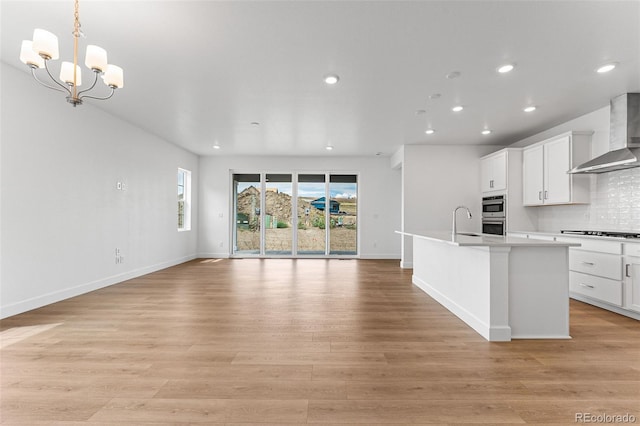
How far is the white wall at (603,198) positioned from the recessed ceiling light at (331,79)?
3.96 metres

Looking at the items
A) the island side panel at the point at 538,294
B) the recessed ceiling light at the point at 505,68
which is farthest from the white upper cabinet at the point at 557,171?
the island side panel at the point at 538,294

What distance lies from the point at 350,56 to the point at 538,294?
2831mm

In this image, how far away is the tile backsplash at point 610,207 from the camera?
3.90 metres

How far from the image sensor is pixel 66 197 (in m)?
3.93

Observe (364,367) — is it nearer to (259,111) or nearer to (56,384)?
(56,384)

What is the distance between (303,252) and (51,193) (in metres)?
5.49

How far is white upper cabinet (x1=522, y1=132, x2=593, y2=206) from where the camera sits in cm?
444

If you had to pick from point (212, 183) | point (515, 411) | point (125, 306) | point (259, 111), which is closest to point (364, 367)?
point (515, 411)

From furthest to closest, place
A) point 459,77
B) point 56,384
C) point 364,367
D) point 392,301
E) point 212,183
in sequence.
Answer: point 212,183 < point 392,301 < point 459,77 < point 364,367 < point 56,384

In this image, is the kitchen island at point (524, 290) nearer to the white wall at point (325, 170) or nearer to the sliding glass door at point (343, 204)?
the white wall at point (325, 170)

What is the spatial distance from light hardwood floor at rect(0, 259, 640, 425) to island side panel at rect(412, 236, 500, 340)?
0.15 metres

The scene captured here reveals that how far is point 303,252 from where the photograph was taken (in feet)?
26.9

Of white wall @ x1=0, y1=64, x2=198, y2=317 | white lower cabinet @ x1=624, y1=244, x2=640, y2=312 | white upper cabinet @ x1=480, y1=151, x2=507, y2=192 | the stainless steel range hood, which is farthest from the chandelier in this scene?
white upper cabinet @ x1=480, y1=151, x2=507, y2=192

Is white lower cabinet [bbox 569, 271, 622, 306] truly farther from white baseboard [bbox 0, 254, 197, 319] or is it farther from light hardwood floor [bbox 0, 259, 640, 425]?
white baseboard [bbox 0, 254, 197, 319]
